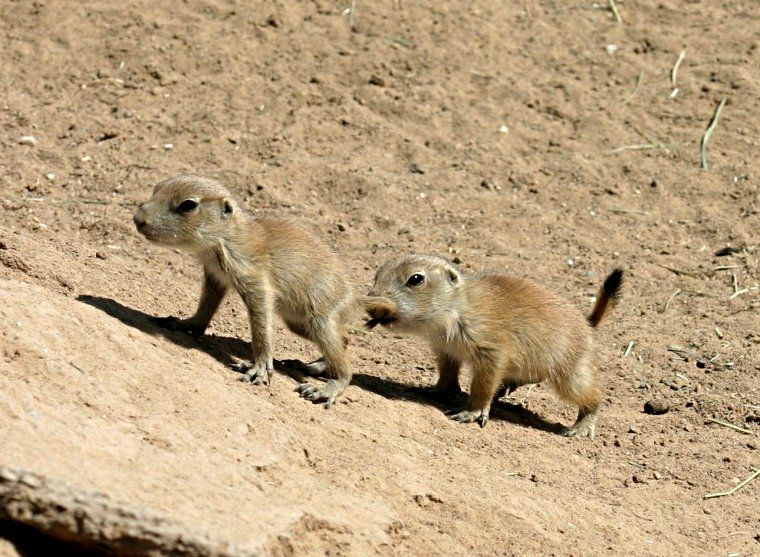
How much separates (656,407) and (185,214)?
347 centimetres

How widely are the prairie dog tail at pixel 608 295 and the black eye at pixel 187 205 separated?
281cm

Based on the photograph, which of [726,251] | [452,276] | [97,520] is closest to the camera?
[97,520]

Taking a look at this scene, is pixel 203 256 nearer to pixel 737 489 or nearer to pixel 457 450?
pixel 457 450

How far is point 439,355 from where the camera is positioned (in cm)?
766

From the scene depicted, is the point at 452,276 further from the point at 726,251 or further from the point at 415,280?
the point at 726,251

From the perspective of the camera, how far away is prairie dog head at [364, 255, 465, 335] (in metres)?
7.43

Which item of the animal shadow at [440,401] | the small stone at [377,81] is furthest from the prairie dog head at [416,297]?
the small stone at [377,81]

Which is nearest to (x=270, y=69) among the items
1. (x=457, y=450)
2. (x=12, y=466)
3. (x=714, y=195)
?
(x=714, y=195)

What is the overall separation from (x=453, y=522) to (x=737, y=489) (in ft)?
7.14

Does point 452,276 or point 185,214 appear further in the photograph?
point 452,276

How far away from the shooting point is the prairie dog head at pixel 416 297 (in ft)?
24.4

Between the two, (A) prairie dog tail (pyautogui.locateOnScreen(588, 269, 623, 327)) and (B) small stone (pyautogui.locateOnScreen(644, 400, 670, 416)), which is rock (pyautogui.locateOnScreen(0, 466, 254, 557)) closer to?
(A) prairie dog tail (pyautogui.locateOnScreen(588, 269, 623, 327))

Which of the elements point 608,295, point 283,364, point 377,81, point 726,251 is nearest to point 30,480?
point 283,364

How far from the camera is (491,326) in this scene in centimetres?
742
